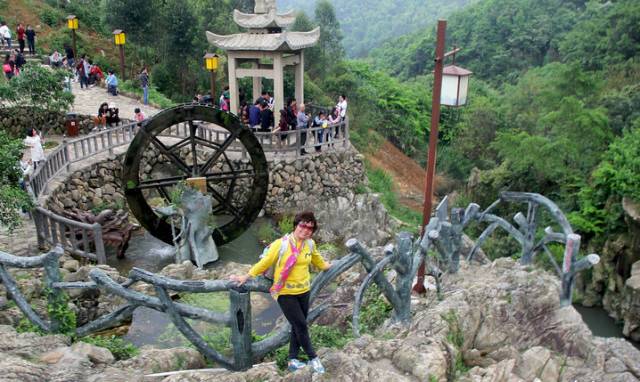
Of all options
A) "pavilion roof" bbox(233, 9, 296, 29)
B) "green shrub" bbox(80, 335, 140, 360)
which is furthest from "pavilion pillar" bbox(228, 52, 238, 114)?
"green shrub" bbox(80, 335, 140, 360)

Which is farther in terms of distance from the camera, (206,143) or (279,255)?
(206,143)

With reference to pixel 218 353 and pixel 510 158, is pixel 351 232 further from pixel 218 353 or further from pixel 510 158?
pixel 218 353

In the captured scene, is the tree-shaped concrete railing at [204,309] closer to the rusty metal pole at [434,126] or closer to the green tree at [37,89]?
the rusty metal pole at [434,126]

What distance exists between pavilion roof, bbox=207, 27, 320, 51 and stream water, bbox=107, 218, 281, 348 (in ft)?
14.7

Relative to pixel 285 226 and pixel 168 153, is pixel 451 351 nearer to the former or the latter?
pixel 168 153

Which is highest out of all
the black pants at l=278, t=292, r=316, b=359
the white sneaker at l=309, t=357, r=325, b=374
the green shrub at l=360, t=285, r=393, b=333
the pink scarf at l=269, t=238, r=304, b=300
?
the pink scarf at l=269, t=238, r=304, b=300

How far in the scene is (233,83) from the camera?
50.7ft

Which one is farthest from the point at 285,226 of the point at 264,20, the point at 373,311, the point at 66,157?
the point at 373,311

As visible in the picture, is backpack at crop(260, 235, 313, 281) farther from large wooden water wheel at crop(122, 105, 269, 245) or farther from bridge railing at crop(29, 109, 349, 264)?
large wooden water wheel at crop(122, 105, 269, 245)

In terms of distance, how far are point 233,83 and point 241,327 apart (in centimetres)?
1225

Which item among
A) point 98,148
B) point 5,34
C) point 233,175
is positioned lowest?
point 233,175

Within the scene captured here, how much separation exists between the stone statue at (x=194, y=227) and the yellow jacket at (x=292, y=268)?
256 inches

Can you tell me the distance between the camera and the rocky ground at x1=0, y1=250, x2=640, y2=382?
3846 millimetres

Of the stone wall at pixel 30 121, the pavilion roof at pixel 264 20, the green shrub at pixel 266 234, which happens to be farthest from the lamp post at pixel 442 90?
the stone wall at pixel 30 121
